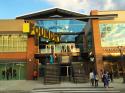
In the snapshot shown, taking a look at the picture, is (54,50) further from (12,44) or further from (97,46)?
(97,46)

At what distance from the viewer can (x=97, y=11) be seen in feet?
163

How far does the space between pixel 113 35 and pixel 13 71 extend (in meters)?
15.2

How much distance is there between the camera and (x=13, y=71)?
157 feet

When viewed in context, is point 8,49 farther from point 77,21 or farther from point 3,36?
point 77,21

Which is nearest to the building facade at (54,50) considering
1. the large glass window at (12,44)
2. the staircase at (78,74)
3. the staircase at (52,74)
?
the large glass window at (12,44)

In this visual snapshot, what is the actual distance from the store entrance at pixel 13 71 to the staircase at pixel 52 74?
7793 millimetres

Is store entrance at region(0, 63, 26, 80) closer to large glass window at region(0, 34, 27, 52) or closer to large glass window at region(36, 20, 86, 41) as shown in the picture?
large glass window at region(0, 34, 27, 52)

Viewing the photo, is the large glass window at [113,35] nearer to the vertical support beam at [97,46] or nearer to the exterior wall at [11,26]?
the vertical support beam at [97,46]

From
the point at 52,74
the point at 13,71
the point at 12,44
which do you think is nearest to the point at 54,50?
the point at 12,44

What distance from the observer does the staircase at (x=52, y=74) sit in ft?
129

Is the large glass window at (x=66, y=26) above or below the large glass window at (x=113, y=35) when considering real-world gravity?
above

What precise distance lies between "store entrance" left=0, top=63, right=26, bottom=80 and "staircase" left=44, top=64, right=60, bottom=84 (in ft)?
25.6

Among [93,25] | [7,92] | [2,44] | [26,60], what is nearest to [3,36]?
[2,44]

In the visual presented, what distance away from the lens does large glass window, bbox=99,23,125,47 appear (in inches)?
1863
